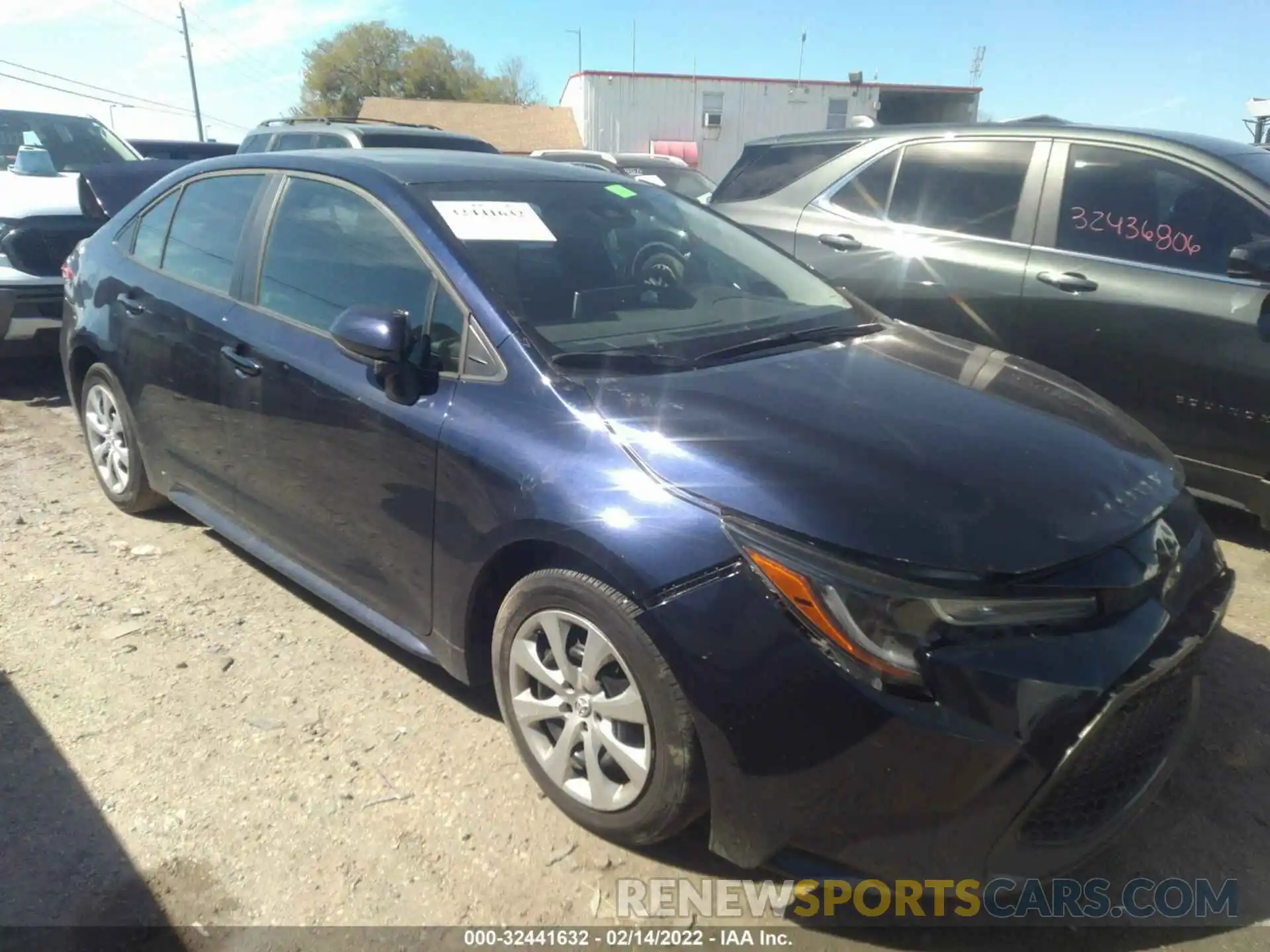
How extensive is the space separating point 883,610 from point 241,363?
94.3 inches

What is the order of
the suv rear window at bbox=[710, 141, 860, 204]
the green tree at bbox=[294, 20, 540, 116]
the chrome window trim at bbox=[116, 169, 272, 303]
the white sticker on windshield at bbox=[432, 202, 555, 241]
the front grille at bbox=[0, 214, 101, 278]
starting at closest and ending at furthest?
the white sticker on windshield at bbox=[432, 202, 555, 241], the chrome window trim at bbox=[116, 169, 272, 303], the suv rear window at bbox=[710, 141, 860, 204], the front grille at bbox=[0, 214, 101, 278], the green tree at bbox=[294, 20, 540, 116]

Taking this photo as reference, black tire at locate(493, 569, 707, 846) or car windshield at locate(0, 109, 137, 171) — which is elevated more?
car windshield at locate(0, 109, 137, 171)

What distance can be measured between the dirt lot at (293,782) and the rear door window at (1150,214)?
53.6 inches

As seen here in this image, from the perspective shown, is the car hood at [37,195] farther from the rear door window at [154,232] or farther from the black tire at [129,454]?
the rear door window at [154,232]

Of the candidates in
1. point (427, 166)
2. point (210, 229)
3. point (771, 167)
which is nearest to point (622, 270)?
point (427, 166)

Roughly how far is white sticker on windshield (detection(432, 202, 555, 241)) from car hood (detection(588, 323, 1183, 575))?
0.70 meters

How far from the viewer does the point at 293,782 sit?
2.72 meters

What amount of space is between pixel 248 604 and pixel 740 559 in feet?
7.87

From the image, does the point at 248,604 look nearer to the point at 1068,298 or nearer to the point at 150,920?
the point at 150,920

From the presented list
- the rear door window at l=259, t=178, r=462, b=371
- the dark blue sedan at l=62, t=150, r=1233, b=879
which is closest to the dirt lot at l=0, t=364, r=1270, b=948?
the dark blue sedan at l=62, t=150, r=1233, b=879

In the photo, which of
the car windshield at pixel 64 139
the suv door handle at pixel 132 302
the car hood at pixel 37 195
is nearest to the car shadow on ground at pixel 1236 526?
the suv door handle at pixel 132 302

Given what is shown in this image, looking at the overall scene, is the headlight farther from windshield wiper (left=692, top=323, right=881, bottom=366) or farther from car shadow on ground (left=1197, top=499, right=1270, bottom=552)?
car shadow on ground (left=1197, top=499, right=1270, bottom=552)

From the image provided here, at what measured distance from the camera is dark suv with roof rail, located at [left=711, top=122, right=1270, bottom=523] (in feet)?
12.9

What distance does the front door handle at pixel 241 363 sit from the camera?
329 centimetres
